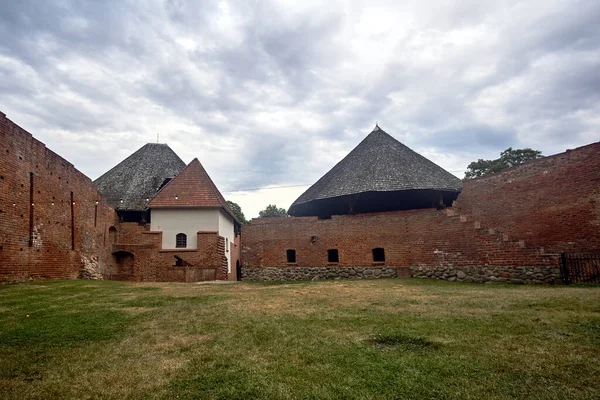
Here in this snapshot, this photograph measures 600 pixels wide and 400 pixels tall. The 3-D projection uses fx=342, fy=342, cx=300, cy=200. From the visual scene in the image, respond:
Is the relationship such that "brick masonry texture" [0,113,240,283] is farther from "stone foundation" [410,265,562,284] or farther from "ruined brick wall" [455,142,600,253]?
"ruined brick wall" [455,142,600,253]

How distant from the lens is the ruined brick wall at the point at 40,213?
10781 millimetres

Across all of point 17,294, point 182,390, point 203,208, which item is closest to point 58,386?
point 182,390

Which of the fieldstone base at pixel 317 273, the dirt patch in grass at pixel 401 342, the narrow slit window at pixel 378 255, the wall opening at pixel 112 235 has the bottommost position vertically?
the fieldstone base at pixel 317 273

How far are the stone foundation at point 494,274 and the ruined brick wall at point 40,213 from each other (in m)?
15.0

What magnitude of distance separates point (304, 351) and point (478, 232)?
1227 centimetres

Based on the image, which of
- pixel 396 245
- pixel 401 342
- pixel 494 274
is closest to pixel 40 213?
pixel 401 342

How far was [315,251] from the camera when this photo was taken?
725 inches

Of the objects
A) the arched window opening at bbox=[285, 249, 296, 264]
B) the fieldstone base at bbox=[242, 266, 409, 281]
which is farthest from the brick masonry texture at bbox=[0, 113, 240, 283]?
the arched window opening at bbox=[285, 249, 296, 264]

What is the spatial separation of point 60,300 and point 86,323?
2902mm

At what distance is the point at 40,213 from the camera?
1230 cm

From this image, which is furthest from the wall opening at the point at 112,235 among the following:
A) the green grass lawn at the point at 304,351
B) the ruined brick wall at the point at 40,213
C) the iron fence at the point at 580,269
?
the iron fence at the point at 580,269

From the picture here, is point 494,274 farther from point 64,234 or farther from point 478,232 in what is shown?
point 64,234

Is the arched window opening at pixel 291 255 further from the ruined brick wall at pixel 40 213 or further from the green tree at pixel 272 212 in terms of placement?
the green tree at pixel 272 212

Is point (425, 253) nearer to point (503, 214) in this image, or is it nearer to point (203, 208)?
point (503, 214)
